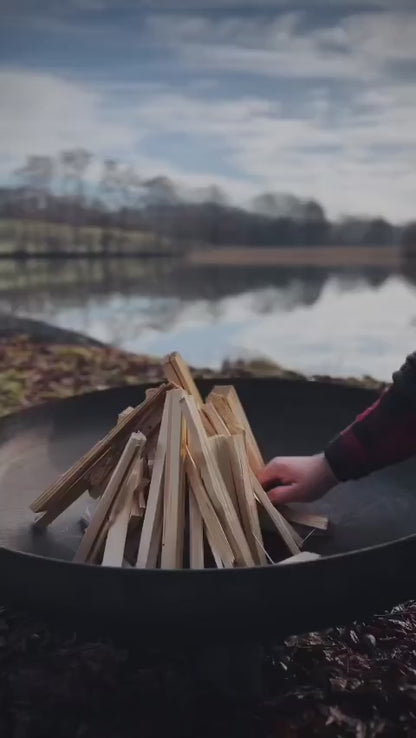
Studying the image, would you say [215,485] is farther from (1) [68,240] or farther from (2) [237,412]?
(1) [68,240]

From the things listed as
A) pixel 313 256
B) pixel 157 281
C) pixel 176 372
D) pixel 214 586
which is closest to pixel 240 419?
pixel 176 372

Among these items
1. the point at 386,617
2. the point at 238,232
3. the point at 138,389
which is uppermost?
the point at 238,232

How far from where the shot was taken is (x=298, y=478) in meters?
1.34

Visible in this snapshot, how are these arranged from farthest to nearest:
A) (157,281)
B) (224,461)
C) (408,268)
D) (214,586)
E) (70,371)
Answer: (157,281) → (408,268) → (70,371) → (224,461) → (214,586)

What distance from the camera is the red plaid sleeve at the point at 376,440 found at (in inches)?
50.0

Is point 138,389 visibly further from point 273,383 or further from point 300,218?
point 300,218

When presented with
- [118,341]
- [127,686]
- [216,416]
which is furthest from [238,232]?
[127,686]

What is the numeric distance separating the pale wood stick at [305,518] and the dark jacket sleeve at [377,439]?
122 mm

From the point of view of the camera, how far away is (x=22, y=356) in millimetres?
3682

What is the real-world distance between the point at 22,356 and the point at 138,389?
2023 mm

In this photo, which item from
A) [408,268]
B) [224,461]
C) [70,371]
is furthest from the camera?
[408,268]

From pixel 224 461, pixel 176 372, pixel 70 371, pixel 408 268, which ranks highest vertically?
Result: pixel 408 268

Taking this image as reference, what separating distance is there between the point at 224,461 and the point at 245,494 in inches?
2.5

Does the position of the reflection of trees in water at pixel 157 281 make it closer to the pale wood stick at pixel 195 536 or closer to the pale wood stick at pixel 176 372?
the pale wood stick at pixel 176 372
